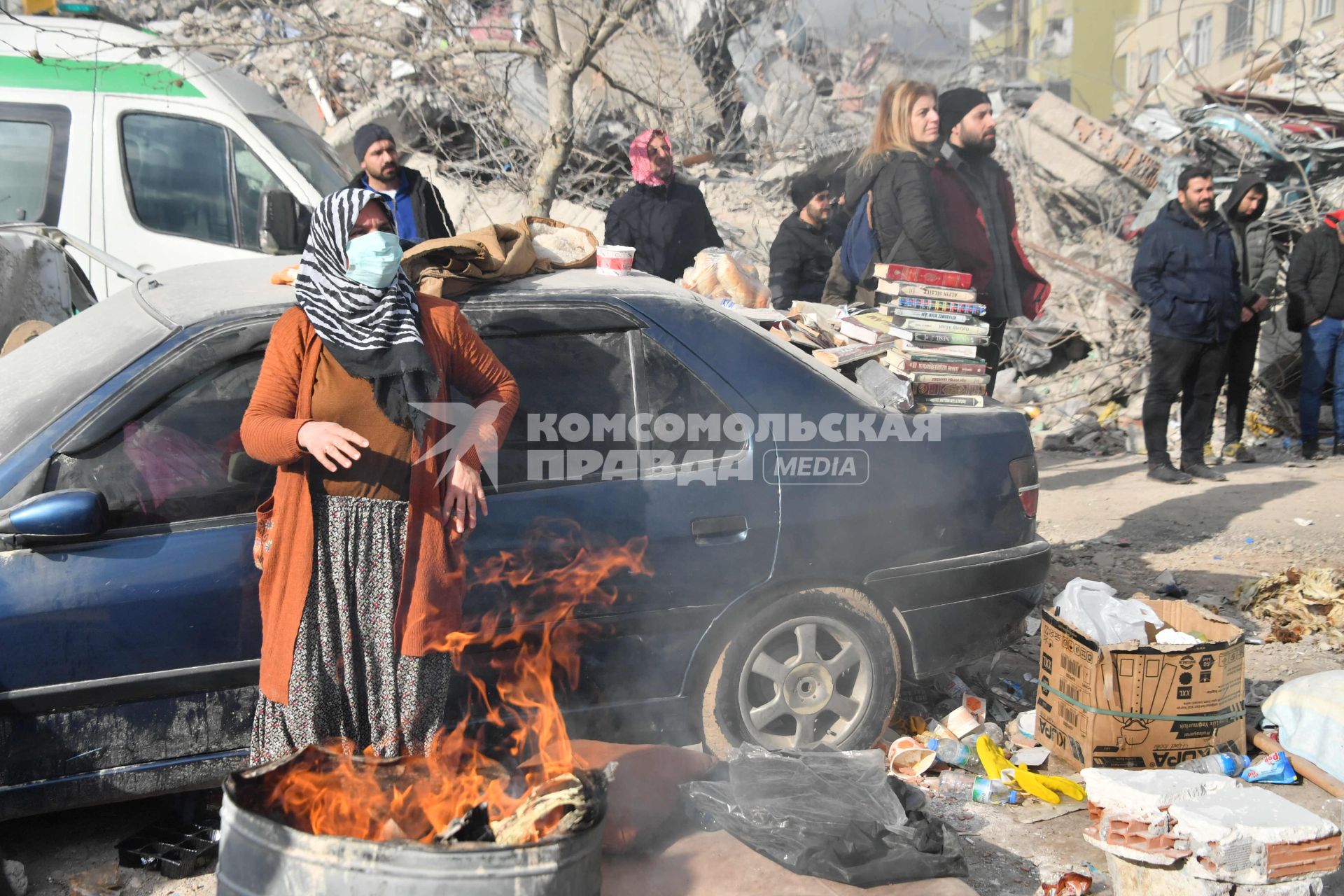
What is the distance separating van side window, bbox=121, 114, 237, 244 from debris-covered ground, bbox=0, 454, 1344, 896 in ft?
14.5

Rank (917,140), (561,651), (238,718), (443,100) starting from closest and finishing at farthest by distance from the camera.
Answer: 1. (238,718)
2. (561,651)
3. (917,140)
4. (443,100)

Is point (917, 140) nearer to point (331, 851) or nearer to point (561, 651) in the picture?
point (561, 651)

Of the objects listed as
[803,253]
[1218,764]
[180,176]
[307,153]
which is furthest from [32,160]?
[1218,764]

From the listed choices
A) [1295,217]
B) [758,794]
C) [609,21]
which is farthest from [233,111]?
[1295,217]

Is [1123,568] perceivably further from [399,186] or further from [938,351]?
[399,186]

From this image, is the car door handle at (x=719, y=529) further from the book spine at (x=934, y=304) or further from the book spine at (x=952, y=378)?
the book spine at (x=934, y=304)

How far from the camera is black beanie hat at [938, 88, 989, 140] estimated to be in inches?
232

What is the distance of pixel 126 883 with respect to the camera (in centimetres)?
318

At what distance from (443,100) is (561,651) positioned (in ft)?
30.4

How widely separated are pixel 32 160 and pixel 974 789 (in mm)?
6692

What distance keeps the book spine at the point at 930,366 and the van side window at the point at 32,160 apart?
Result: 554 centimetres

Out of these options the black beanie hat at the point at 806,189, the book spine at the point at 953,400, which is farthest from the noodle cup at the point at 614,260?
the black beanie hat at the point at 806,189

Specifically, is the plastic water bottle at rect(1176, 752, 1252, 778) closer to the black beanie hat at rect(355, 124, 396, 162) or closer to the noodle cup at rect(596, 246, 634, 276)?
the noodle cup at rect(596, 246, 634, 276)

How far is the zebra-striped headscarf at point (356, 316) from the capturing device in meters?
2.76
